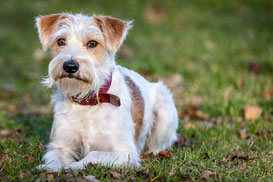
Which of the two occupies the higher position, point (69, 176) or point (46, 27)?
point (46, 27)

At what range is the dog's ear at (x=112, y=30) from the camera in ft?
14.6

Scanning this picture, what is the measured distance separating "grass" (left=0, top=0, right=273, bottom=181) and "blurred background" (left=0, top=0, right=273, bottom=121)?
23 mm

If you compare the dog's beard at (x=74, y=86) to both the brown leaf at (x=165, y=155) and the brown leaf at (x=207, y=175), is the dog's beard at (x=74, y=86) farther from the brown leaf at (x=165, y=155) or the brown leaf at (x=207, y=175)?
the brown leaf at (x=207, y=175)

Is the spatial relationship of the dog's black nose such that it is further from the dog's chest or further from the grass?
the grass

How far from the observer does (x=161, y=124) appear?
17.4 feet

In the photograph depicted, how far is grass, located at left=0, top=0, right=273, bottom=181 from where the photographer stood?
4.13 metres

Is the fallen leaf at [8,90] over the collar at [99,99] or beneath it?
beneath

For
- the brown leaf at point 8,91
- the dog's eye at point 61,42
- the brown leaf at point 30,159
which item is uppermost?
the dog's eye at point 61,42

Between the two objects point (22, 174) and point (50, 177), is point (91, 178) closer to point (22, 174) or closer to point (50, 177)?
point (50, 177)

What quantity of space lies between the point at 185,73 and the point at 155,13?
5677mm

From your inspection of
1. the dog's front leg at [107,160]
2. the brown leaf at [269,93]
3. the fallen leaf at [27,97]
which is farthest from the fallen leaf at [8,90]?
the brown leaf at [269,93]

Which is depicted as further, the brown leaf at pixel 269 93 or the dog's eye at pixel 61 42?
the brown leaf at pixel 269 93

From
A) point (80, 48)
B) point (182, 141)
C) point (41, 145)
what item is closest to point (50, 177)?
point (41, 145)

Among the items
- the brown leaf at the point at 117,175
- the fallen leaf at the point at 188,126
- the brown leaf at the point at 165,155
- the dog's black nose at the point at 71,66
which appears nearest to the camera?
the brown leaf at the point at 117,175
